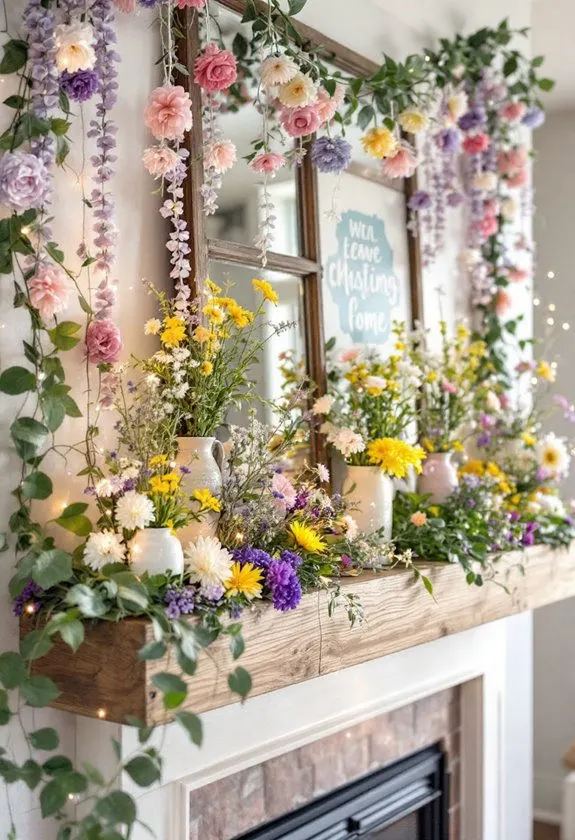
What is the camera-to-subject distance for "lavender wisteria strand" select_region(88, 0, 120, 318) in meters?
1.85

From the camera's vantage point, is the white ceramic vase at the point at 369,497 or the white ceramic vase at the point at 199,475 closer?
the white ceramic vase at the point at 199,475

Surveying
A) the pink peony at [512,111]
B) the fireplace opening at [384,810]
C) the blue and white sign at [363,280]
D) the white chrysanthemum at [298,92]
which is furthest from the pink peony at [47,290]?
the pink peony at [512,111]

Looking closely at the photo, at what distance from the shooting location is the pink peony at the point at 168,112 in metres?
1.91

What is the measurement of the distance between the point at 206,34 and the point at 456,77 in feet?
4.03

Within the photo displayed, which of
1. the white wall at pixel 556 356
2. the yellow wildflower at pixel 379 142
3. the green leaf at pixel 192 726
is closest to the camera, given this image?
the green leaf at pixel 192 726

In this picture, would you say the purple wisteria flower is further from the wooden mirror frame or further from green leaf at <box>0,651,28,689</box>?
green leaf at <box>0,651,28,689</box>

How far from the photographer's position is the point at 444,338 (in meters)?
2.89

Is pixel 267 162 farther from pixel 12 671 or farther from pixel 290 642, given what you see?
pixel 12 671

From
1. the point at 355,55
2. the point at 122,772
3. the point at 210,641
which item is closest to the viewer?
the point at 210,641

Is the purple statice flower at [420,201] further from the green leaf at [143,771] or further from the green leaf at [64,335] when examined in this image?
the green leaf at [143,771]

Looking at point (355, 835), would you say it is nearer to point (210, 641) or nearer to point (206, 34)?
point (210, 641)

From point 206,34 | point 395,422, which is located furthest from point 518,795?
point 206,34

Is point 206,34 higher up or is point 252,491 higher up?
point 206,34

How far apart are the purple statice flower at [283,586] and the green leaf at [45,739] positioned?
0.45 meters
